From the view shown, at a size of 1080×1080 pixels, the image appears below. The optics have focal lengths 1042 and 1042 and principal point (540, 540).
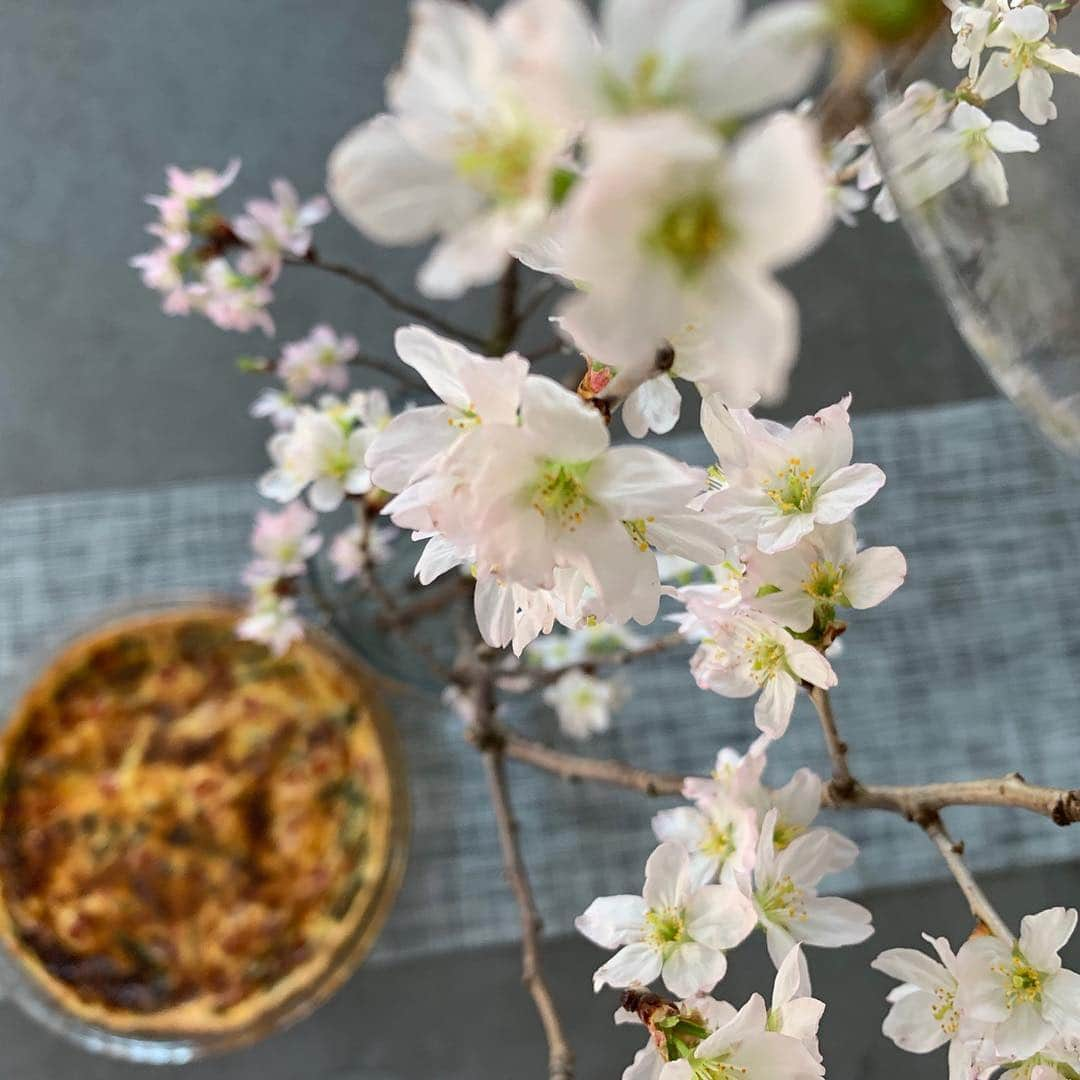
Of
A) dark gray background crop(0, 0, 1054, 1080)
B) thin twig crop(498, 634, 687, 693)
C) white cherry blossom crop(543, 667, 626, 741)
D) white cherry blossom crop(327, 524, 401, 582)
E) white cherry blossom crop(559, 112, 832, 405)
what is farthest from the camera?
dark gray background crop(0, 0, 1054, 1080)

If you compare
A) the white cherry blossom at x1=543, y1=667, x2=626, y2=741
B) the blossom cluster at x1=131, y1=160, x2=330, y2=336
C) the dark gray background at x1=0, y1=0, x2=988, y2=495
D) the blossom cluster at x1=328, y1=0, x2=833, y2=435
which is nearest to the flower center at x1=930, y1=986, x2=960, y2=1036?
the blossom cluster at x1=328, y1=0, x2=833, y2=435

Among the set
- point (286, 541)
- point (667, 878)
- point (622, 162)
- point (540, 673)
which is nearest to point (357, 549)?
point (286, 541)

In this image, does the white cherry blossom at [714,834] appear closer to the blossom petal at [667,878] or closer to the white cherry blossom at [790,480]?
the blossom petal at [667,878]

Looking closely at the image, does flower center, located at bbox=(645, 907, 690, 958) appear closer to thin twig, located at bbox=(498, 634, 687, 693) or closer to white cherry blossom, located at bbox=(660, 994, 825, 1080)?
white cherry blossom, located at bbox=(660, 994, 825, 1080)

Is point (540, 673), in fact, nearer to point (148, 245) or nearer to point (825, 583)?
point (825, 583)

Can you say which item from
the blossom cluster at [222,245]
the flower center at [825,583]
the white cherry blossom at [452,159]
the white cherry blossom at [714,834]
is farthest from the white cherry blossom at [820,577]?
the blossom cluster at [222,245]
